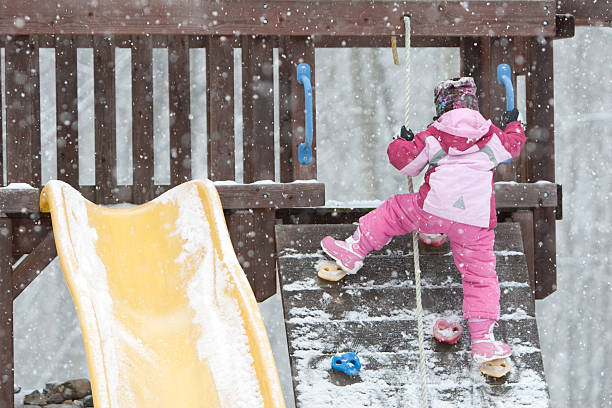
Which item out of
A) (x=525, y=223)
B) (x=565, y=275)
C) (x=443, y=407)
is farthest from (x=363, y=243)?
(x=565, y=275)

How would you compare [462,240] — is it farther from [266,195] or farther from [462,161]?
[266,195]

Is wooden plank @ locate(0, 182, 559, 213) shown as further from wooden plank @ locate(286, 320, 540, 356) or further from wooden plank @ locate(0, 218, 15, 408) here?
wooden plank @ locate(286, 320, 540, 356)

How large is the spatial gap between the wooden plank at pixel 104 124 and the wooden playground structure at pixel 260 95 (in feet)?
0.10

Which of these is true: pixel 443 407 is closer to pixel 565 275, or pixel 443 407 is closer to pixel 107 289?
pixel 107 289

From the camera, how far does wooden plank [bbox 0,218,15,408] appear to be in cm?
431

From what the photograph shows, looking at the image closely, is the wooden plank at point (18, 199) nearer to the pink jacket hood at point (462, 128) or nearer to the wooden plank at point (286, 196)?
the wooden plank at point (286, 196)

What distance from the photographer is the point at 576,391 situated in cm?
1357

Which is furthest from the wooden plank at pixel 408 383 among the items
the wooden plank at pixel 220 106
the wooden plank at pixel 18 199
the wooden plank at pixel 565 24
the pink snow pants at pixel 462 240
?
the wooden plank at pixel 565 24

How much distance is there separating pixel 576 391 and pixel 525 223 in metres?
10.2

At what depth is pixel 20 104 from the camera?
443 cm

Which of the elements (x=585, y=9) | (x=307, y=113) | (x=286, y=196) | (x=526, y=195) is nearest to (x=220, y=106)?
(x=307, y=113)

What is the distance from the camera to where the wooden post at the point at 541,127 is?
188 inches

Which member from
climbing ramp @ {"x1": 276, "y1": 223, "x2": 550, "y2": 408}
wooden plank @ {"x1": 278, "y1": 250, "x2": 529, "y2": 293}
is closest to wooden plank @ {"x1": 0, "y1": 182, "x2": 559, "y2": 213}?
climbing ramp @ {"x1": 276, "y1": 223, "x2": 550, "y2": 408}

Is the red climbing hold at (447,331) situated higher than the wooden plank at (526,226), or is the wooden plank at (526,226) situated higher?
the wooden plank at (526,226)
